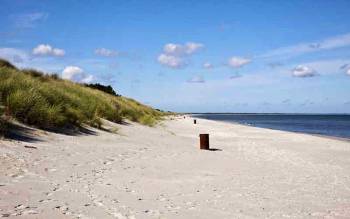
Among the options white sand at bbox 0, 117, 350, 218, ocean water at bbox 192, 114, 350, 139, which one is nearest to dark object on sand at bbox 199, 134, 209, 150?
white sand at bbox 0, 117, 350, 218

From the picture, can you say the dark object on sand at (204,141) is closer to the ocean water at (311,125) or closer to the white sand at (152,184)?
the white sand at (152,184)

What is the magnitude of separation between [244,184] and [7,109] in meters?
7.44

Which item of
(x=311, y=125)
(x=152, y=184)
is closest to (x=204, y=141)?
(x=152, y=184)

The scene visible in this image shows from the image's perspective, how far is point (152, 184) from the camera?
25.2 feet

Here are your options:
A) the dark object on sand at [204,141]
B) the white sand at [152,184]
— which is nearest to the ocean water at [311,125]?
the dark object on sand at [204,141]

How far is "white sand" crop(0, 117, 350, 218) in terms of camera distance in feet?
18.6

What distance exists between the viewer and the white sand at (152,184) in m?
5.68

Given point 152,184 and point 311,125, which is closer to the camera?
point 152,184

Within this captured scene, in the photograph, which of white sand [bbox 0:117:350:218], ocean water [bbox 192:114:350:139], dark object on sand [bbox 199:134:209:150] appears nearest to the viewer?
white sand [bbox 0:117:350:218]

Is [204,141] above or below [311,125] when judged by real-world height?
below

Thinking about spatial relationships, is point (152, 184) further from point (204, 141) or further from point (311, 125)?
point (311, 125)

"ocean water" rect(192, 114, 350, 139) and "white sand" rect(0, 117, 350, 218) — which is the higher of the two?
"ocean water" rect(192, 114, 350, 139)

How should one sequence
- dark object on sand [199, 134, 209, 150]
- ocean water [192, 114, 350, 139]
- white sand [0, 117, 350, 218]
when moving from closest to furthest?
white sand [0, 117, 350, 218], dark object on sand [199, 134, 209, 150], ocean water [192, 114, 350, 139]

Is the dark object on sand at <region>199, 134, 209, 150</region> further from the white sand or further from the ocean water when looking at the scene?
the ocean water
